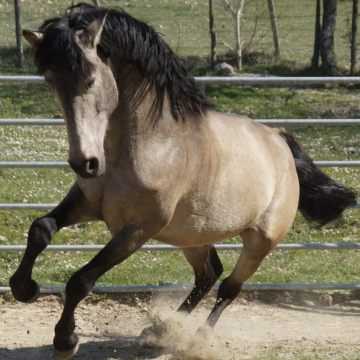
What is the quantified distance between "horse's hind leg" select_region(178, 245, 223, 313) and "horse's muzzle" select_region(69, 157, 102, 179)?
1753 millimetres

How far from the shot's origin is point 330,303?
5.81 m

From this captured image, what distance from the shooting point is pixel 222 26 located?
14633mm

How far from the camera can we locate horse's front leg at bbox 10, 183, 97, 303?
3.96 m

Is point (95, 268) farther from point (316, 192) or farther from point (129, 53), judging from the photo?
point (316, 192)

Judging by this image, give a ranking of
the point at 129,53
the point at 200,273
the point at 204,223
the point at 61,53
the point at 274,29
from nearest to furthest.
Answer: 1. the point at 61,53
2. the point at 129,53
3. the point at 204,223
4. the point at 200,273
5. the point at 274,29

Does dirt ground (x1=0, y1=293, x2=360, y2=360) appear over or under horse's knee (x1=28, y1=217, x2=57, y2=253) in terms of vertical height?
under

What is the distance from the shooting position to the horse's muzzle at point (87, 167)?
3.29 meters

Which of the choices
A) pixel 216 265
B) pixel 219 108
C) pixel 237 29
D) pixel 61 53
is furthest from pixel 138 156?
pixel 237 29

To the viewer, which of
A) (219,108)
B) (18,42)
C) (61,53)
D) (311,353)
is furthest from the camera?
(18,42)

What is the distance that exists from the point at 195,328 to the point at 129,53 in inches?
86.7

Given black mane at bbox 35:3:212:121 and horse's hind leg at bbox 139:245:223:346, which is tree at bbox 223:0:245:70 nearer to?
horse's hind leg at bbox 139:245:223:346

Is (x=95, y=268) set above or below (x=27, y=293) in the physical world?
above

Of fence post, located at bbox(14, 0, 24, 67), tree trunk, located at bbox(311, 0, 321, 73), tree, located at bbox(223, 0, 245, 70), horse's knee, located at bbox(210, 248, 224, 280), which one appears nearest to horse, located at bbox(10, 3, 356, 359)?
horse's knee, located at bbox(210, 248, 224, 280)

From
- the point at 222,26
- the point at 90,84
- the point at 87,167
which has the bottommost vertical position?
the point at 222,26
